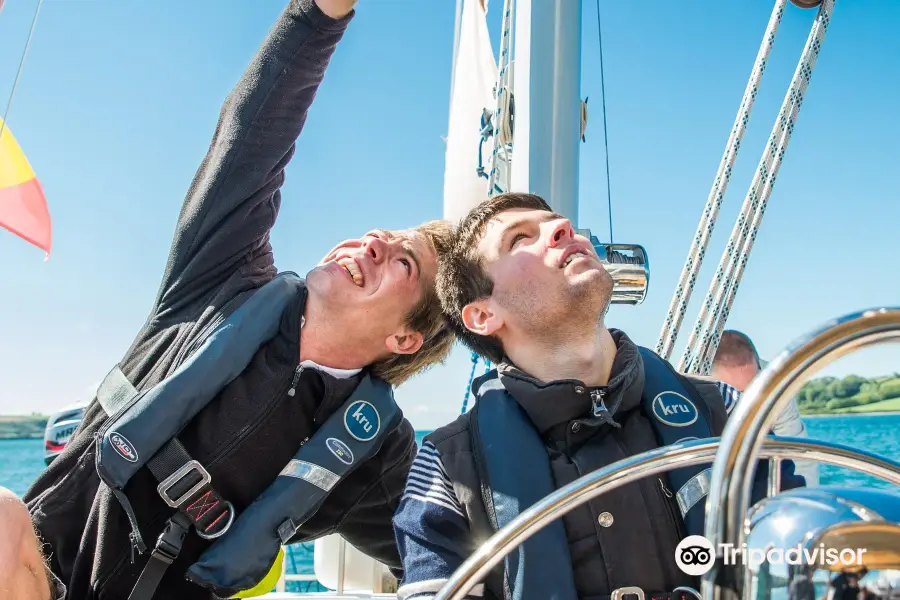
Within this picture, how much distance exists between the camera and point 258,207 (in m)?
2.19

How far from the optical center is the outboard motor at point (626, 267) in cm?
202

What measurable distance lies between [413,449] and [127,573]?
82 cm

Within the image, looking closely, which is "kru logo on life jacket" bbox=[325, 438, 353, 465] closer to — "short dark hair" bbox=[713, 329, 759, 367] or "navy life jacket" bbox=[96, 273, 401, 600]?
"navy life jacket" bbox=[96, 273, 401, 600]

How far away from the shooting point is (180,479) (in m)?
1.81

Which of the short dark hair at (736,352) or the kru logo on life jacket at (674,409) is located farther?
the short dark hair at (736,352)

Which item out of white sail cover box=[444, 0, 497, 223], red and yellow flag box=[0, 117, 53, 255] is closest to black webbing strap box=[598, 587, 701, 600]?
white sail cover box=[444, 0, 497, 223]

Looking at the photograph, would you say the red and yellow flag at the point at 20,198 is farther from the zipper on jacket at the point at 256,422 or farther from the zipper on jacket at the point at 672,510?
the zipper on jacket at the point at 672,510

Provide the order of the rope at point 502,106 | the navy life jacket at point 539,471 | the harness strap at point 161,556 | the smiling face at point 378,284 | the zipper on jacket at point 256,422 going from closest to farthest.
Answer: the navy life jacket at point 539,471
the harness strap at point 161,556
the zipper on jacket at point 256,422
the smiling face at point 378,284
the rope at point 502,106

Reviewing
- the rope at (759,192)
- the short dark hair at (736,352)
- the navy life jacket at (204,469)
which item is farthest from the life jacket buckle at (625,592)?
the short dark hair at (736,352)

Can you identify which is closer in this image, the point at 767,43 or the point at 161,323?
the point at 161,323

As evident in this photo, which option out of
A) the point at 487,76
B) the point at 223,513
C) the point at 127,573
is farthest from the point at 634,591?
the point at 487,76

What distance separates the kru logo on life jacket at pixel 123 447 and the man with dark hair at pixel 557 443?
2.19ft

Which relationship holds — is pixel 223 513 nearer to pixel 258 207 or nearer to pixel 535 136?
pixel 258 207

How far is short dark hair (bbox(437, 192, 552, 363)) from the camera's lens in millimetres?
1896
